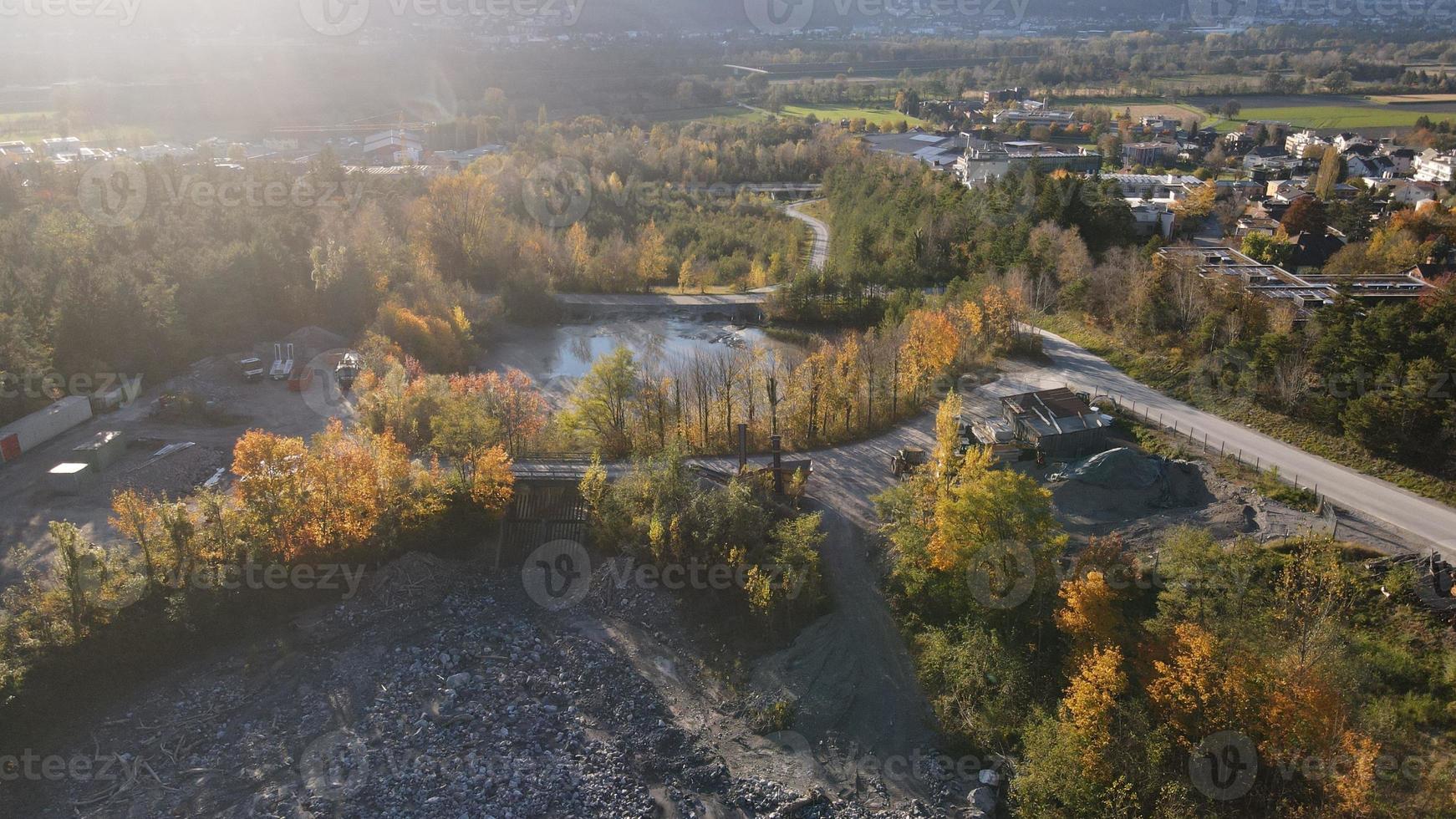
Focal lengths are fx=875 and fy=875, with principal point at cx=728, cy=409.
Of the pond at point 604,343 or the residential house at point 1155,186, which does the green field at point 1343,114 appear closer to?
the residential house at point 1155,186

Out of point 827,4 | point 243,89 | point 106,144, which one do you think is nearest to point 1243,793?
point 106,144

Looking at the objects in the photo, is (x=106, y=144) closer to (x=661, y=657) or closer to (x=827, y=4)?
(x=661, y=657)

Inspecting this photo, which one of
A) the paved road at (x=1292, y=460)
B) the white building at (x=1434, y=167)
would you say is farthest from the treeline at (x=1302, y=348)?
the white building at (x=1434, y=167)

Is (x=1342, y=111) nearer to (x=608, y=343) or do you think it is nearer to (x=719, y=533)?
(x=608, y=343)

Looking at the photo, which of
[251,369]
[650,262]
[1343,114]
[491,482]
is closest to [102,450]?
[251,369]

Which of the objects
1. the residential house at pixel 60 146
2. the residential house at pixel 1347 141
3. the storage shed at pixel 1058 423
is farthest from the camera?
the residential house at pixel 1347 141
